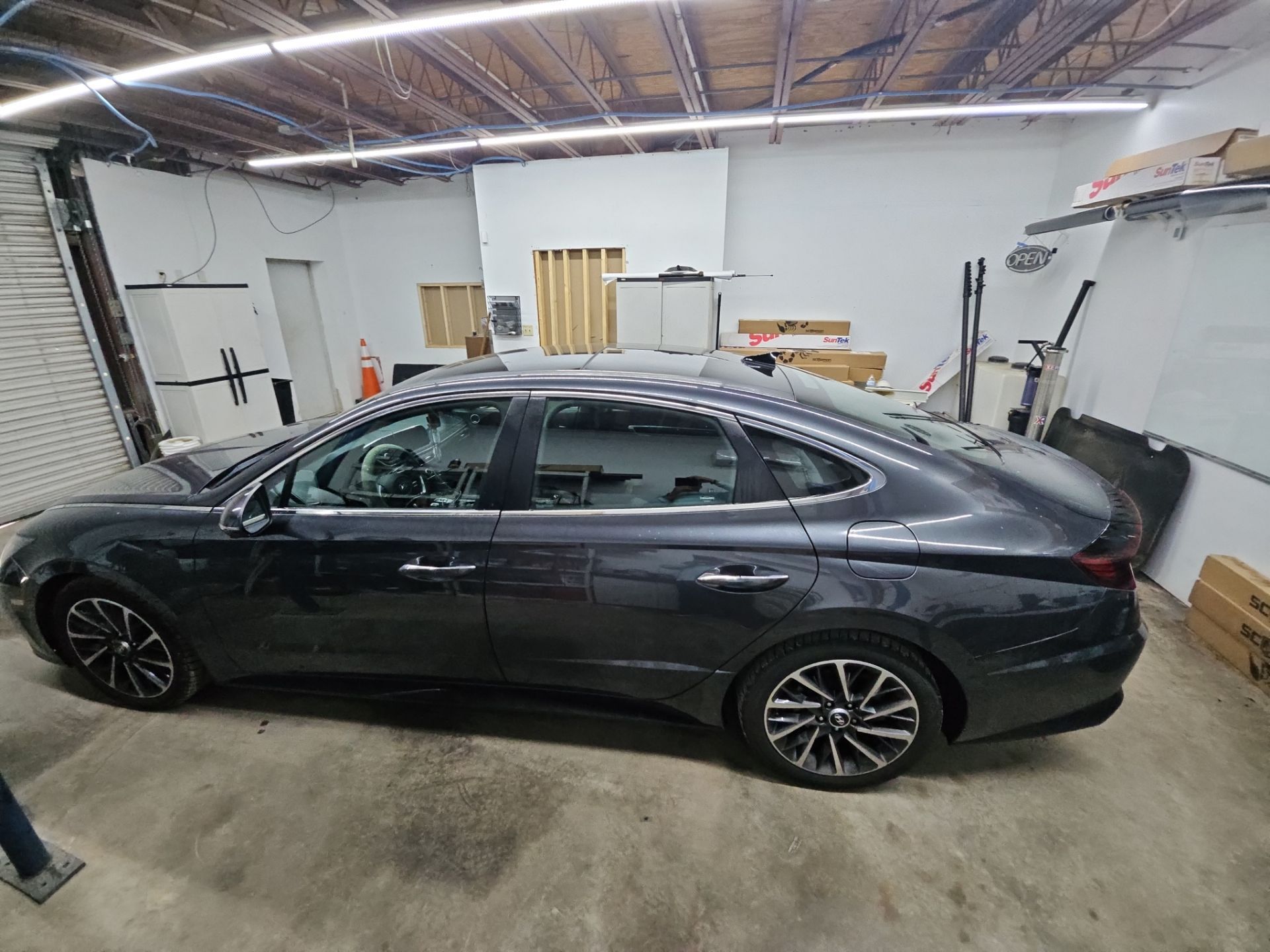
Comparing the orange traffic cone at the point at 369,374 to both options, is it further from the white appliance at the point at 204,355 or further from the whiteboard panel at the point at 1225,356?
the whiteboard panel at the point at 1225,356

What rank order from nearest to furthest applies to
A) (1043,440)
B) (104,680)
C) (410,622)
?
(410,622) → (104,680) → (1043,440)

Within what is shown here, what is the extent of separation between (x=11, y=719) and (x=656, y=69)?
18.0 feet

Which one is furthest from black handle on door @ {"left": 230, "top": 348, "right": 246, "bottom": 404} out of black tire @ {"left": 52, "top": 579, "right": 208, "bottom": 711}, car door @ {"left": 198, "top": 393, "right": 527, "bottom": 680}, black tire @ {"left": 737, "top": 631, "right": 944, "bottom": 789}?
Answer: black tire @ {"left": 737, "top": 631, "right": 944, "bottom": 789}

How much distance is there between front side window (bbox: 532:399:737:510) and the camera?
162 centimetres

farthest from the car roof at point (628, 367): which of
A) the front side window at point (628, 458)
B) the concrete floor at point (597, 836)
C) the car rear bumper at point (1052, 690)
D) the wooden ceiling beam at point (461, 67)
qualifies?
the wooden ceiling beam at point (461, 67)

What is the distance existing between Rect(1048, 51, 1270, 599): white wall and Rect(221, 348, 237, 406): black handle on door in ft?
26.5

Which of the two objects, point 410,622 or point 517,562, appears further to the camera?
point 410,622

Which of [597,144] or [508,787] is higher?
[597,144]

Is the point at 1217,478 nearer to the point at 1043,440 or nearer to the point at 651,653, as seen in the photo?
the point at 1043,440

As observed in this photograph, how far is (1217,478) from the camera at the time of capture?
2791mm

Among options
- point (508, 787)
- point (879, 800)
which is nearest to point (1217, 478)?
point (879, 800)

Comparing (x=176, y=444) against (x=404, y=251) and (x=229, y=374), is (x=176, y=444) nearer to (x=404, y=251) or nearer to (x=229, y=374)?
(x=229, y=374)

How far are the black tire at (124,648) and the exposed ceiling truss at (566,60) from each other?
9.31 feet

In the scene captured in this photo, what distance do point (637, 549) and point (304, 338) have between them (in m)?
7.84
